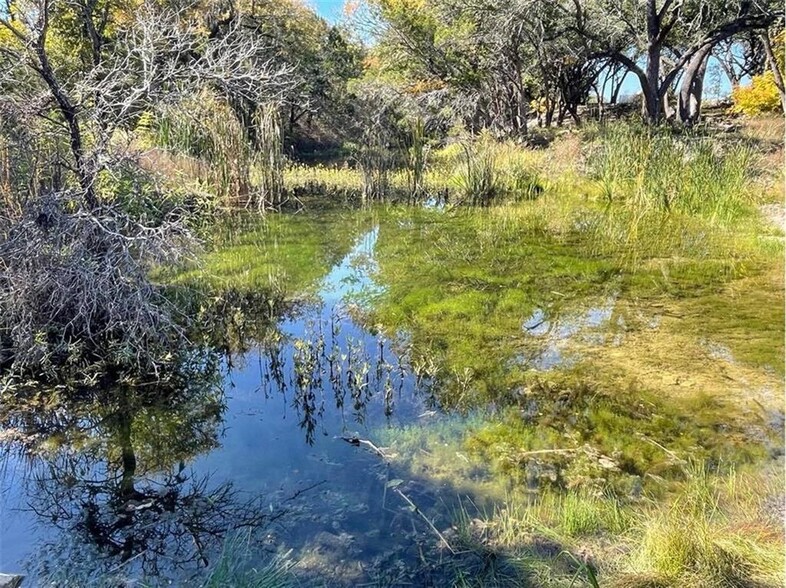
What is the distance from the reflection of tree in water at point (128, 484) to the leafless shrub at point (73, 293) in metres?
0.31

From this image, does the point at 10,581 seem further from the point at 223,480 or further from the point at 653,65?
the point at 653,65

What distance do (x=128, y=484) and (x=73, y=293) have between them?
4.33 ft

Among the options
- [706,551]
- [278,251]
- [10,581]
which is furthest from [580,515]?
[278,251]

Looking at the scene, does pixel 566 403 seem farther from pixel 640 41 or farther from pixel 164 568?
pixel 640 41

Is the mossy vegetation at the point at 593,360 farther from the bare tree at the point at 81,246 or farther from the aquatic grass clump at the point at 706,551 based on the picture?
the bare tree at the point at 81,246

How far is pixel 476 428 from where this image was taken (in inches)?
110

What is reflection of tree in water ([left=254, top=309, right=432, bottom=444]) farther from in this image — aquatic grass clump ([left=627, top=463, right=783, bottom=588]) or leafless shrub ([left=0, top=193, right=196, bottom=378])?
aquatic grass clump ([left=627, top=463, right=783, bottom=588])

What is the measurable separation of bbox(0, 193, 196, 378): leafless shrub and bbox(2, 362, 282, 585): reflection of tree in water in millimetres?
306

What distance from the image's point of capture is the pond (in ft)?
6.53

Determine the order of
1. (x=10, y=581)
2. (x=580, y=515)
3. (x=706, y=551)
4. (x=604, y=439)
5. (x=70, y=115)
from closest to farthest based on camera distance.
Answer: (x=10, y=581) < (x=706, y=551) < (x=580, y=515) < (x=604, y=439) < (x=70, y=115)

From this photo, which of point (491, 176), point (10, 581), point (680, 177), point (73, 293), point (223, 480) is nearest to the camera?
point (10, 581)

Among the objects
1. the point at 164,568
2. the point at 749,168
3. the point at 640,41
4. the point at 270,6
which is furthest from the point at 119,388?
the point at 270,6

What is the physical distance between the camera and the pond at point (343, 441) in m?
1.99

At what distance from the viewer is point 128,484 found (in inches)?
92.3
